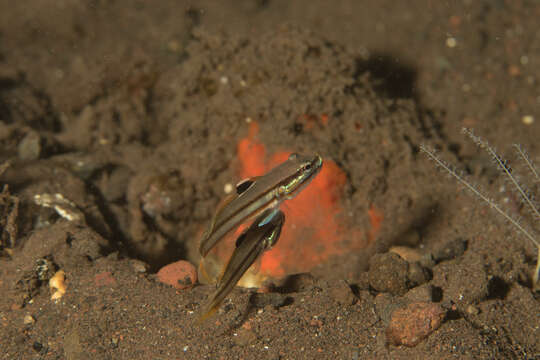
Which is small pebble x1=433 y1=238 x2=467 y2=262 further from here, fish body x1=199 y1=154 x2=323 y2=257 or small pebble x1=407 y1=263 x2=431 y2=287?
fish body x1=199 y1=154 x2=323 y2=257

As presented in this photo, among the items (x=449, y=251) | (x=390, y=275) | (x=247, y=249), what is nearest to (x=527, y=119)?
(x=449, y=251)

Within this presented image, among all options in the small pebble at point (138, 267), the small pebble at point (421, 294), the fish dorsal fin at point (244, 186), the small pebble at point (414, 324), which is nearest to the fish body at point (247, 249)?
the fish dorsal fin at point (244, 186)

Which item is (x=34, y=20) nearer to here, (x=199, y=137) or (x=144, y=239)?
(x=199, y=137)

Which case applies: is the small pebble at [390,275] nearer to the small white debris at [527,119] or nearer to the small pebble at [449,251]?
the small pebble at [449,251]

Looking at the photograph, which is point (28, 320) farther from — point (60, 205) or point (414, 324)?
point (414, 324)

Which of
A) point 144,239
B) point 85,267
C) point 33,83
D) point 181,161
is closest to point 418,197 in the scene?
point 181,161
